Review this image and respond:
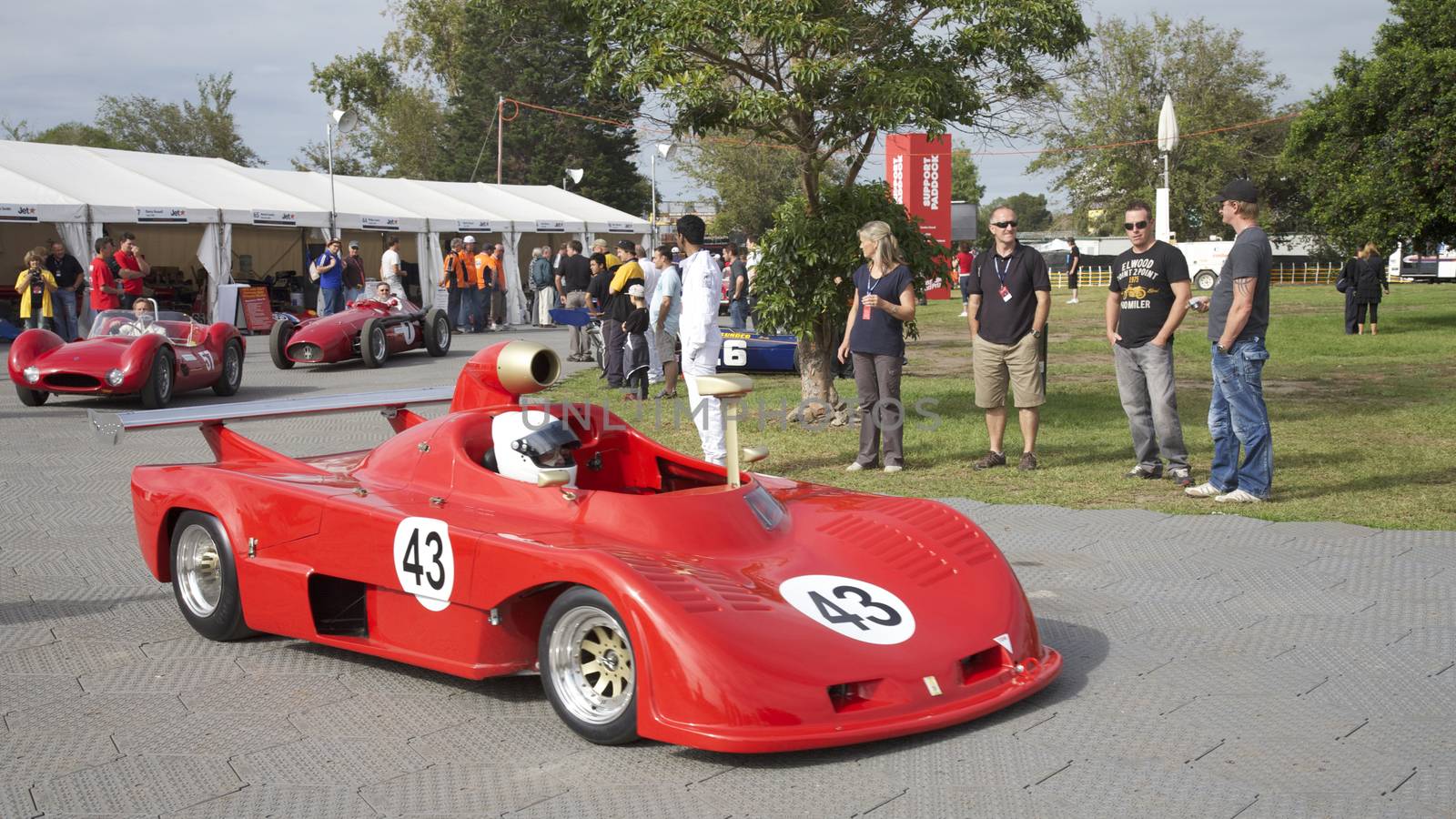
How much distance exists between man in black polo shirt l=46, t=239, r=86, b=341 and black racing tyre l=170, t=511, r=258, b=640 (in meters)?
16.7

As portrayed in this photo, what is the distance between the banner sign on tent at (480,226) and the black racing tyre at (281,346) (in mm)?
10666

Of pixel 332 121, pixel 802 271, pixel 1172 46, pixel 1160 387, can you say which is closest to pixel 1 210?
pixel 332 121

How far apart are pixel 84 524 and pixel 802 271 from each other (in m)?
6.32

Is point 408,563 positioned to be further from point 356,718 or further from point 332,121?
point 332,121

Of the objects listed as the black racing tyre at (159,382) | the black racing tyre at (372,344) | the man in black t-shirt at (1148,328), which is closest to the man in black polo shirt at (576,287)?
the black racing tyre at (372,344)

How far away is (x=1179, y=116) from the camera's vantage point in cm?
5778

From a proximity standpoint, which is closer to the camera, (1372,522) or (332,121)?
(1372,522)

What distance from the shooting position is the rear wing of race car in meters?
5.63

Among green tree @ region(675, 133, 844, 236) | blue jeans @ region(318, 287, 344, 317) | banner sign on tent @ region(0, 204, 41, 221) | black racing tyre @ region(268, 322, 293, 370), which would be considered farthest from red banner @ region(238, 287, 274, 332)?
green tree @ region(675, 133, 844, 236)

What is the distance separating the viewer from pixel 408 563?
15.7ft

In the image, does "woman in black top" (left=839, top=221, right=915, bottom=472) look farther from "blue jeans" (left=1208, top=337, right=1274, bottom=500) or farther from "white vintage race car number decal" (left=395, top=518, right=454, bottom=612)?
"white vintage race car number decal" (left=395, top=518, right=454, bottom=612)

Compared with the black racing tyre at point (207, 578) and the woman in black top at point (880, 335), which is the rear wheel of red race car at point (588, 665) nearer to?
the black racing tyre at point (207, 578)

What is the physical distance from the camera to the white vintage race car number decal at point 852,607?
4309 millimetres

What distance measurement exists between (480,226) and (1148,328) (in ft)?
75.5
